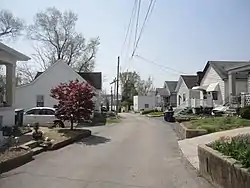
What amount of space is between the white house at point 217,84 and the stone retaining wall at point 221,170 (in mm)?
25206

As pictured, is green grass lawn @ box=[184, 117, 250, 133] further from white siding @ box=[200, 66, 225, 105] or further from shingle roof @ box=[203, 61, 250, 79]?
white siding @ box=[200, 66, 225, 105]

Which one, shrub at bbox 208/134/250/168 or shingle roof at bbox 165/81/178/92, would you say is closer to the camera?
shrub at bbox 208/134/250/168

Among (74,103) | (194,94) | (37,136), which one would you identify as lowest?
(37,136)

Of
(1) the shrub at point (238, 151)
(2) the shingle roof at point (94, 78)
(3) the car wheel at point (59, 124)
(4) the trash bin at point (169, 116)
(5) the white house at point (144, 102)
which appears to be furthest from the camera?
(5) the white house at point (144, 102)

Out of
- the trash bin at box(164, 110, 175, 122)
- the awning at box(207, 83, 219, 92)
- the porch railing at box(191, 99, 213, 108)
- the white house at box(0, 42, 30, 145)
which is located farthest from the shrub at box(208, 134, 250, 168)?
the porch railing at box(191, 99, 213, 108)

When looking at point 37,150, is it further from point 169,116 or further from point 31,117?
point 169,116

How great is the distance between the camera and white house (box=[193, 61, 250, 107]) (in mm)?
36750

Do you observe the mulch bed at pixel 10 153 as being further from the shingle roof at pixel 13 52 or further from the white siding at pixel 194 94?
the white siding at pixel 194 94

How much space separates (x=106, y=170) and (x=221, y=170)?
152 inches

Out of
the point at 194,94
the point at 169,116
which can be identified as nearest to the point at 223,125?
the point at 169,116

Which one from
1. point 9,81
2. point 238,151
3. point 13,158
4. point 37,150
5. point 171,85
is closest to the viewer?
point 238,151

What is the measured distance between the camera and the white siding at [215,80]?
125ft

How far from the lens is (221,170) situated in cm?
810

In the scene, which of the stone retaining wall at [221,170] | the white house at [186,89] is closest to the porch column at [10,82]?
the stone retaining wall at [221,170]
